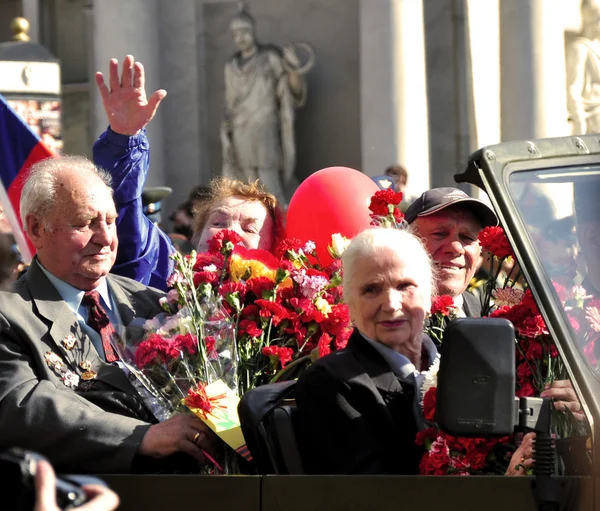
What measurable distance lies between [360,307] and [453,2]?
48.9 feet

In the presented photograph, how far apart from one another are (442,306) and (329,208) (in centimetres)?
143

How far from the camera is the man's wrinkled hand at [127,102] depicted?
528 cm

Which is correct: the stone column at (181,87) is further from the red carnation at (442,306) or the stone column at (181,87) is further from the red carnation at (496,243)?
the red carnation at (496,243)

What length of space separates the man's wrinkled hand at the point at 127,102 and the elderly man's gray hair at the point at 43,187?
0.74 m

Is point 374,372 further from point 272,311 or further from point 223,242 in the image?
point 223,242

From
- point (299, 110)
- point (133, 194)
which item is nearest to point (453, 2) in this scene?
point (299, 110)

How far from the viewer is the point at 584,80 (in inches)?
661

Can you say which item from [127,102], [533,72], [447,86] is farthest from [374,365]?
[447,86]

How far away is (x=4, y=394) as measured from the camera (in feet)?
12.6

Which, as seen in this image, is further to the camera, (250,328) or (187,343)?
(250,328)

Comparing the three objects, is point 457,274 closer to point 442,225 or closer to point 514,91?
point 442,225

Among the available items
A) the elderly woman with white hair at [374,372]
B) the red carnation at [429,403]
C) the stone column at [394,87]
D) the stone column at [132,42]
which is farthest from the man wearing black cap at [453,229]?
the stone column at [132,42]

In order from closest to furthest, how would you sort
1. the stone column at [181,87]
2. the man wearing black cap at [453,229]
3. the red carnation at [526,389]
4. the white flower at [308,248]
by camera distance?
the red carnation at [526,389], the white flower at [308,248], the man wearing black cap at [453,229], the stone column at [181,87]

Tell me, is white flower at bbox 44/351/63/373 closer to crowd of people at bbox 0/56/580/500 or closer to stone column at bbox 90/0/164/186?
crowd of people at bbox 0/56/580/500
